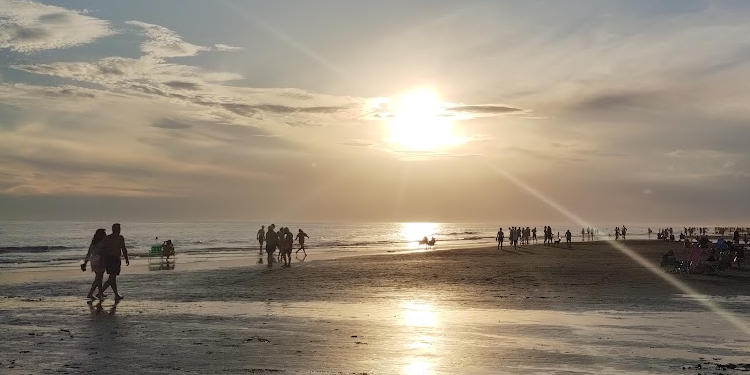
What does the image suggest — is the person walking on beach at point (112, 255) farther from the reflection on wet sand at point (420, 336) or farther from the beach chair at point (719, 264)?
the beach chair at point (719, 264)

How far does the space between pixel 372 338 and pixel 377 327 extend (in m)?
1.51

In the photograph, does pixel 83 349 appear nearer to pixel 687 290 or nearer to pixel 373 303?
pixel 373 303

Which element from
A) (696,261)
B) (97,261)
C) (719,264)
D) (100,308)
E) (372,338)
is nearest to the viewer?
(372,338)

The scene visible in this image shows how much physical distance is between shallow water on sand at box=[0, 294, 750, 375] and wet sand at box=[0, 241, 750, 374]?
0.12ft

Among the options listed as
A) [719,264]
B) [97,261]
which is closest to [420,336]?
[97,261]

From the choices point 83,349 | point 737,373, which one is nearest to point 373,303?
point 83,349

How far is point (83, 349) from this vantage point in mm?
11758

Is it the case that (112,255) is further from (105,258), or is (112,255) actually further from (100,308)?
(100,308)

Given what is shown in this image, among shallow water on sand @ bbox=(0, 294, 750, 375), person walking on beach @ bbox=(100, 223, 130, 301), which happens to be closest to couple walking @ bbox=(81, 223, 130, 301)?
person walking on beach @ bbox=(100, 223, 130, 301)

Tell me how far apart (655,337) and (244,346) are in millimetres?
7741

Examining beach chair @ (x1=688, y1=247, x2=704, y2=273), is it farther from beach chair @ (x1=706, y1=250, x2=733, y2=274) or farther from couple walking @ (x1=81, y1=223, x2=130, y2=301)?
couple walking @ (x1=81, y1=223, x2=130, y2=301)

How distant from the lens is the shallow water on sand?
34.6 ft

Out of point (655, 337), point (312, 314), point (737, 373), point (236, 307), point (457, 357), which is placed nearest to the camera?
point (737, 373)

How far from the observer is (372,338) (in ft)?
42.8
